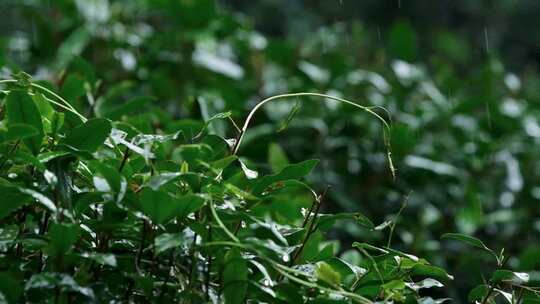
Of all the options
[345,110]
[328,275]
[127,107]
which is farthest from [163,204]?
[345,110]

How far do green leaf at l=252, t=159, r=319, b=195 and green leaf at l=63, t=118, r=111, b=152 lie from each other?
0.91 feet

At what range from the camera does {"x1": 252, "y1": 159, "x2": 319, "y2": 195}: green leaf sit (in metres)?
1.36

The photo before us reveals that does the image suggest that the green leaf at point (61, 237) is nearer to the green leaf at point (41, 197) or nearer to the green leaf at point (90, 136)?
the green leaf at point (41, 197)

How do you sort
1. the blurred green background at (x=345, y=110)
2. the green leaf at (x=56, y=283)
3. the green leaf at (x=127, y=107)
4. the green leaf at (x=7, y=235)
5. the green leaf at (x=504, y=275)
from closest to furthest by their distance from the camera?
the green leaf at (x=56, y=283), the green leaf at (x=7, y=235), the green leaf at (x=504, y=275), the green leaf at (x=127, y=107), the blurred green background at (x=345, y=110)

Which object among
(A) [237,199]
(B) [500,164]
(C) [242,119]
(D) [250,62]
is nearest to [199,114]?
(A) [237,199]

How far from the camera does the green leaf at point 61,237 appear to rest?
1.10 m

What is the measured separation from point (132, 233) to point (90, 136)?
16cm

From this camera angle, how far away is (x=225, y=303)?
1233 millimetres

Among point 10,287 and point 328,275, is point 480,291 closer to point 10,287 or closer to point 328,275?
point 328,275

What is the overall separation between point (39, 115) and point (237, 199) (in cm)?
36

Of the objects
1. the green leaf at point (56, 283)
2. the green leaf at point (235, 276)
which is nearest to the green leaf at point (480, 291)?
the green leaf at point (235, 276)

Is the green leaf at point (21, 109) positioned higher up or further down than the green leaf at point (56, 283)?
higher up

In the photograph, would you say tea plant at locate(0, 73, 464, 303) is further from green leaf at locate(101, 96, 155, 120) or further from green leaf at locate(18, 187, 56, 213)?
green leaf at locate(101, 96, 155, 120)

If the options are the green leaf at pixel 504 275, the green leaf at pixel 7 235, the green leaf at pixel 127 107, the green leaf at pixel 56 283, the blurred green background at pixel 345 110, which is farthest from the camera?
the blurred green background at pixel 345 110
